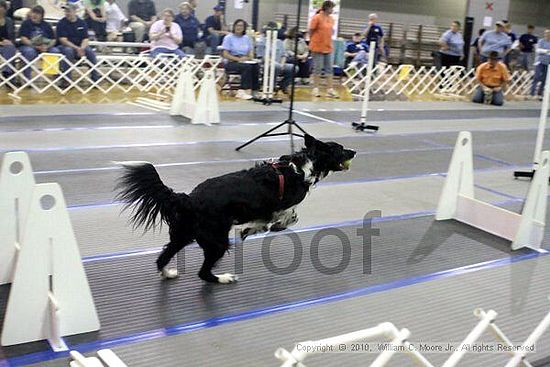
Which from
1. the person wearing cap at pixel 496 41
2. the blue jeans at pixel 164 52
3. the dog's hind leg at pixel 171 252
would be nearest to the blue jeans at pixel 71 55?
the blue jeans at pixel 164 52

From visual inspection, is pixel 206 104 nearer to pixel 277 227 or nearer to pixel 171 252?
pixel 277 227

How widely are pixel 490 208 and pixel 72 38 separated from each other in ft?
28.0

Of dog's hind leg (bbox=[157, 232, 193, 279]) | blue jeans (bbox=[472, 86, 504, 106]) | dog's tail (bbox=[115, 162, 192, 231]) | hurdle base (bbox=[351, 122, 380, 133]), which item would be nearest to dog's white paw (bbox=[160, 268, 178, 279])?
dog's hind leg (bbox=[157, 232, 193, 279])

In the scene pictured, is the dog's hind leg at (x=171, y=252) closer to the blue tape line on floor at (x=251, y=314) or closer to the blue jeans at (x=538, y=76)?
the blue tape line on floor at (x=251, y=314)


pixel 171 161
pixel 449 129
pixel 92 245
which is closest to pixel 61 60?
pixel 171 161

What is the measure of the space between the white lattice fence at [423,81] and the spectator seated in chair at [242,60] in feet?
8.81

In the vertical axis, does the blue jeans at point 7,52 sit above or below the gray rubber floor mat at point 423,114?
above

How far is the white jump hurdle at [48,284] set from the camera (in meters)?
2.61

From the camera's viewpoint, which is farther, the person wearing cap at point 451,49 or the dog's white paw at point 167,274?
the person wearing cap at point 451,49

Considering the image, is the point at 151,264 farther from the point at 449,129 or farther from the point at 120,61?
the point at 120,61

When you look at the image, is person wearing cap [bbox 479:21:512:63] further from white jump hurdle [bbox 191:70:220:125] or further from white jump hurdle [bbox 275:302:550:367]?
white jump hurdle [bbox 275:302:550:367]

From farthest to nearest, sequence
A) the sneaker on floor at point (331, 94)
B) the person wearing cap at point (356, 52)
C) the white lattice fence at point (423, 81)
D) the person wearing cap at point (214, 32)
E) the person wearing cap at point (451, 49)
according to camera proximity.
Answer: the person wearing cap at point (451, 49)
the person wearing cap at point (356, 52)
the white lattice fence at point (423, 81)
the person wearing cap at point (214, 32)
the sneaker on floor at point (331, 94)

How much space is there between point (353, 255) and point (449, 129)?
6056 mm

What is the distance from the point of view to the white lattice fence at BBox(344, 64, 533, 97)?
1334 centimetres
